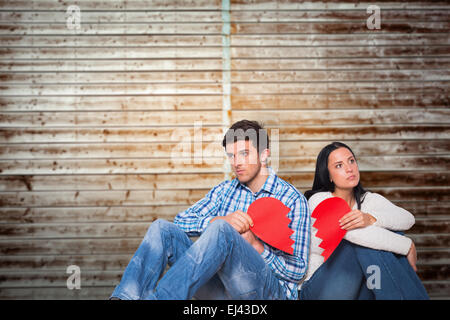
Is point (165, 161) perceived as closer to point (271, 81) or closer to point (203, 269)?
point (271, 81)

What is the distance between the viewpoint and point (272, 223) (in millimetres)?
1559

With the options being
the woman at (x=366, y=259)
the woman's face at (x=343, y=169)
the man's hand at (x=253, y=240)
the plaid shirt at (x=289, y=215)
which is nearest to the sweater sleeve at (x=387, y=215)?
the woman at (x=366, y=259)

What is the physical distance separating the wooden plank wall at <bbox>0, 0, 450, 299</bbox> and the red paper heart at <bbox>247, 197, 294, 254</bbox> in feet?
4.07

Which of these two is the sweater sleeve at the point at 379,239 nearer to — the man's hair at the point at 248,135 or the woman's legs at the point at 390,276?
the woman's legs at the point at 390,276

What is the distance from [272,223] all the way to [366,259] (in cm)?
45

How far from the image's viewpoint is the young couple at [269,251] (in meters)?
1.37

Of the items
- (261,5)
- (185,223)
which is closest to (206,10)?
(261,5)

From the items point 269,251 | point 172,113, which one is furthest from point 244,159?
point 172,113

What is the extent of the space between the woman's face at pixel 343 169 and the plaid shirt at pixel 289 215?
22 centimetres

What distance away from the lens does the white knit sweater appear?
4.93 feet

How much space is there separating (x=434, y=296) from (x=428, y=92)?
1757 mm

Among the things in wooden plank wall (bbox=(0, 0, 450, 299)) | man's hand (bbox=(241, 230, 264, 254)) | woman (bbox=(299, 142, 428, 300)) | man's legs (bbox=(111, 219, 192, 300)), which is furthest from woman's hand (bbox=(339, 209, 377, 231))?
wooden plank wall (bbox=(0, 0, 450, 299))

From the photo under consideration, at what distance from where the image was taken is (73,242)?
276cm

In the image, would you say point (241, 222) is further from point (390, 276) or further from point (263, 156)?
point (390, 276)
